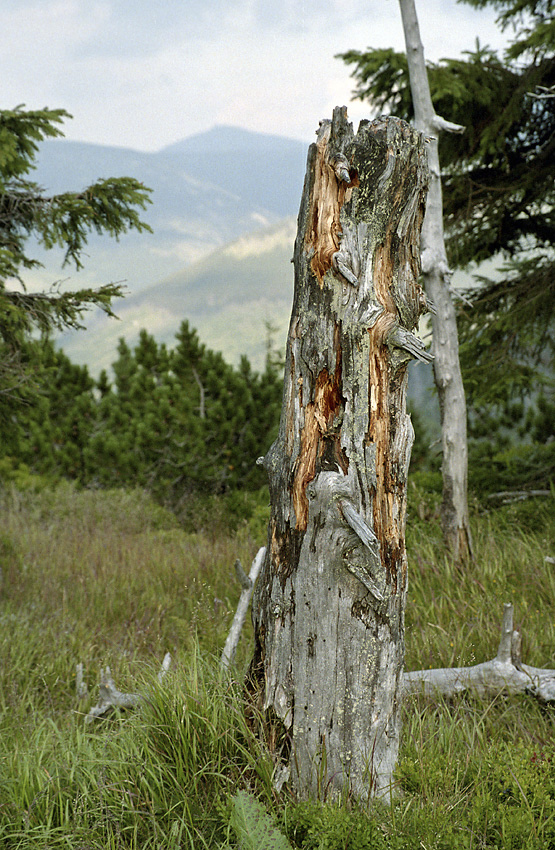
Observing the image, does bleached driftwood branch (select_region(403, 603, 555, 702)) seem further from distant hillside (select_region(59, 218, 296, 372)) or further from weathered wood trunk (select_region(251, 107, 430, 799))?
distant hillside (select_region(59, 218, 296, 372))

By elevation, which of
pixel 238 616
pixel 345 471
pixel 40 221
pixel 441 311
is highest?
pixel 40 221

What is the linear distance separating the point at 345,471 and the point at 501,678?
1.85m

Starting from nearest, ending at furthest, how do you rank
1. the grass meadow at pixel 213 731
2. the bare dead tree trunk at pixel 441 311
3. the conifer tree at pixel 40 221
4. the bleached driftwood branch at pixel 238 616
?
the grass meadow at pixel 213 731
the bleached driftwood branch at pixel 238 616
the conifer tree at pixel 40 221
the bare dead tree trunk at pixel 441 311

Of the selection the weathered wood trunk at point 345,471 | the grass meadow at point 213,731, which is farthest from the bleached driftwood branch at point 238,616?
the weathered wood trunk at point 345,471

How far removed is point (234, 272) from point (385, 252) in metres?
168

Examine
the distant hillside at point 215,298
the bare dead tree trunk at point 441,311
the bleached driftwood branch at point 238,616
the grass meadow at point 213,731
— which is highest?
the distant hillside at point 215,298

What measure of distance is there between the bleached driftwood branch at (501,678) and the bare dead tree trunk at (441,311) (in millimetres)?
2468

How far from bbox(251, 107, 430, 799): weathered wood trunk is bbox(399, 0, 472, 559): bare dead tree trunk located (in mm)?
3624

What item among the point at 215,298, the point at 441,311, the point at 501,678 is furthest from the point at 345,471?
the point at 215,298

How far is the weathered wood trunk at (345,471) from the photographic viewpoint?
2496mm

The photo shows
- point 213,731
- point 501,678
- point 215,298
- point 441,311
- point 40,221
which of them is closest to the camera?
point 213,731

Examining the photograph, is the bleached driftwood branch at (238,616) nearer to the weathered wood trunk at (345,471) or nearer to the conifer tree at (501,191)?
the weathered wood trunk at (345,471)

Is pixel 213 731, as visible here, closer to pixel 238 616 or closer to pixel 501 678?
pixel 238 616

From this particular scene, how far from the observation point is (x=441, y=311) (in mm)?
6246
